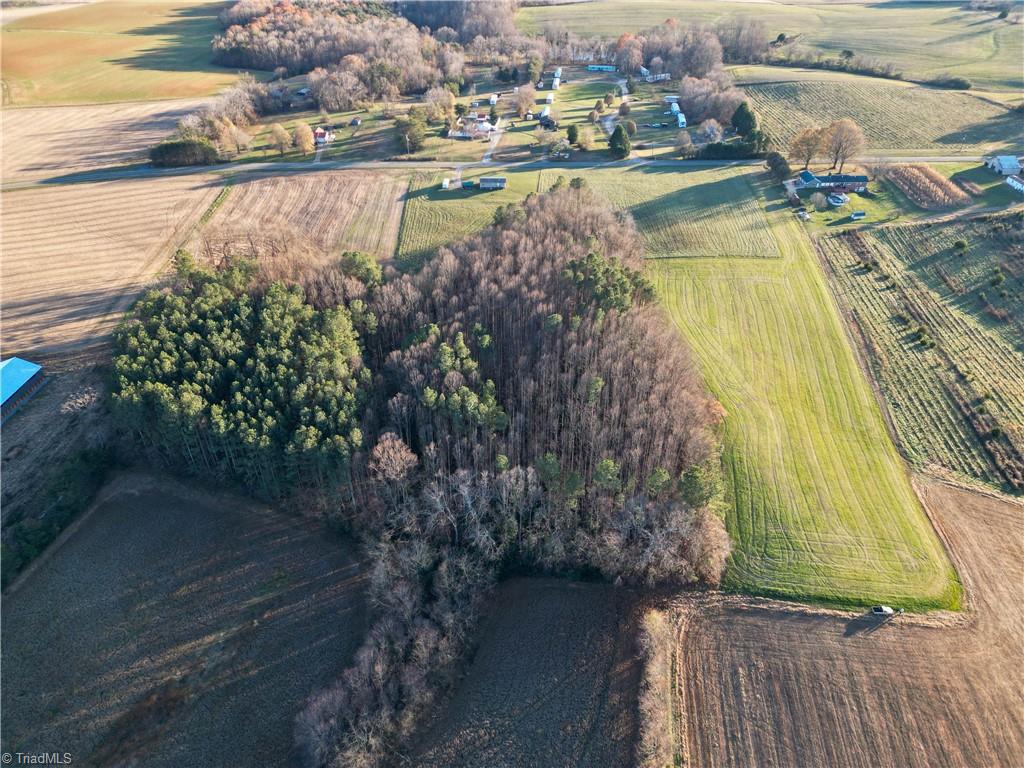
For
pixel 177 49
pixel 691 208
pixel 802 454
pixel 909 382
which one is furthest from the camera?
pixel 177 49

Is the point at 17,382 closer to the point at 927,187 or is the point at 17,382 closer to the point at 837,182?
the point at 837,182

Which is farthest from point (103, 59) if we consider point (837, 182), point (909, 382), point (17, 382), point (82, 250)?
point (909, 382)

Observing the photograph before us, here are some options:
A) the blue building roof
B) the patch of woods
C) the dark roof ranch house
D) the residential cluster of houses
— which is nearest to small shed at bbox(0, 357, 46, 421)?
the blue building roof

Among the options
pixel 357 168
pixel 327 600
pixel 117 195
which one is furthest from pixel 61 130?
pixel 327 600

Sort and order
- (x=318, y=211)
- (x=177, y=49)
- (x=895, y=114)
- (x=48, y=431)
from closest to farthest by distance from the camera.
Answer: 1. (x=48, y=431)
2. (x=318, y=211)
3. (x=895, y=114)
4. (x=177, y=49)

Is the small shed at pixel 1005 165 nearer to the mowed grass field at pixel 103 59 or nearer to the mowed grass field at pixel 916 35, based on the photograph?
the mowed grass field at pixel 916 35

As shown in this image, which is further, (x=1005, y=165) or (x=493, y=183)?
(x=493, y=183)
